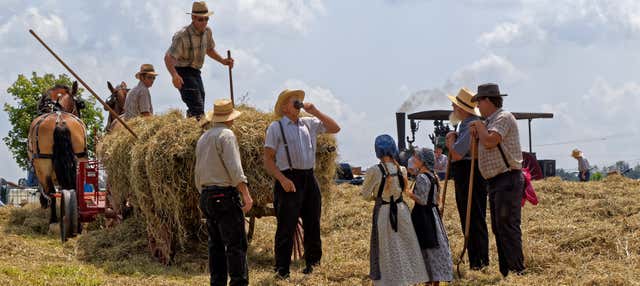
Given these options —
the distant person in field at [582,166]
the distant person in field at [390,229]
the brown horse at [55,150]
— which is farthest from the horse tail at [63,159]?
the distant person in field at [582,166]

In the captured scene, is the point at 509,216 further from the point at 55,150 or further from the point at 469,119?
the point at 55,150

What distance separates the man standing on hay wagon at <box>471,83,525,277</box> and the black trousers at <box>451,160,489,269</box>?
0.48 metres

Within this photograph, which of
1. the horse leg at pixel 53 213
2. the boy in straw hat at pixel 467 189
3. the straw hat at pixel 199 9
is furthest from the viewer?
the horse leg at pixel 53 213

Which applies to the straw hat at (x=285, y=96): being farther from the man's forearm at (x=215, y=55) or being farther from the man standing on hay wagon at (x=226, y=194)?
the man's forearm at (x=215, y=55)

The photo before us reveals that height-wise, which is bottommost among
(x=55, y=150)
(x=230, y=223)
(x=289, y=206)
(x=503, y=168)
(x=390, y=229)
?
(x=390, y=229)

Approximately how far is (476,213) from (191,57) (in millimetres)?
3862

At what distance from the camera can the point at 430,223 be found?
275 inches

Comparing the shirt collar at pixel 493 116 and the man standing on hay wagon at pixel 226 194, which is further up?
the shirt collar at pixel 493 116

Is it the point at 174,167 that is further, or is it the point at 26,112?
the point at 26,112

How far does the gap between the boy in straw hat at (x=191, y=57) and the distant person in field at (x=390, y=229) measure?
3.19 m

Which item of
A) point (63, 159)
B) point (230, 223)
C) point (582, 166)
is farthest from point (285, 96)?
point (582, 166)

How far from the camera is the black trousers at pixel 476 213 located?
303 inches

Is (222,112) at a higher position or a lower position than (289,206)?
higher

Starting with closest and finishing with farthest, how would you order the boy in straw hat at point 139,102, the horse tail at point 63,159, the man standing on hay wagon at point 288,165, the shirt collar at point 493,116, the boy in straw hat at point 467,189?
the shirt collar at point 493,116, the man standing on hay wagon at point 288,165, the boy in straw hat at point 467,189, the boy in straw hat at point 139,102, the horse tail at point 63,159
